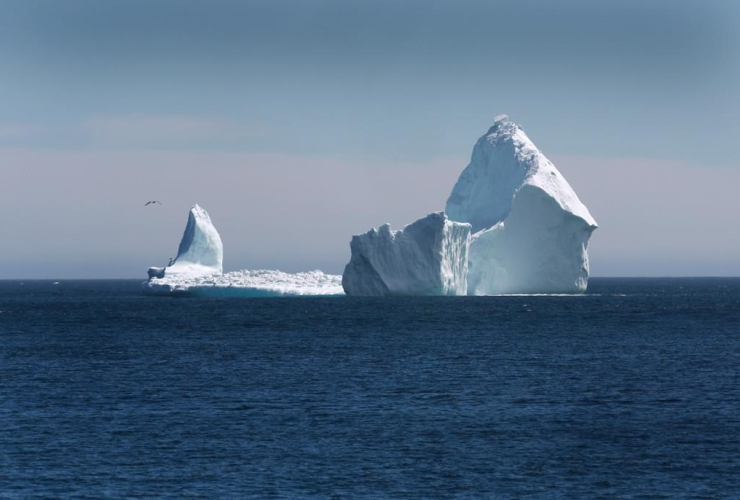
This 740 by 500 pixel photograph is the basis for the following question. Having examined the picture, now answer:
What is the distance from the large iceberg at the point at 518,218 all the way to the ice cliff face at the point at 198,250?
883 inches

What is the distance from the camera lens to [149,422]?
1000 inches

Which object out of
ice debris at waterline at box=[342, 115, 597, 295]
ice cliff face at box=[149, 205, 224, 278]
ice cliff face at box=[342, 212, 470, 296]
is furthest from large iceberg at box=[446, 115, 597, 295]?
ice cliff face at box=[149, 205, 224, 278]

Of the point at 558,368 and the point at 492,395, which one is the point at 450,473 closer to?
the point at 492,395

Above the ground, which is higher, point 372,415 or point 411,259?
point 411,259

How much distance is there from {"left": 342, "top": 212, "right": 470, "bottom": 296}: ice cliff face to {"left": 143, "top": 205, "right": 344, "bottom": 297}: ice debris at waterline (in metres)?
12.2

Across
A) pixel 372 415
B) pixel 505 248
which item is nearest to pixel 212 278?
pixel 505 248

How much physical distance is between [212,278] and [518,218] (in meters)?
28.1

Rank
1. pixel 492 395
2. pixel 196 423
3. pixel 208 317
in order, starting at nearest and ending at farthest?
pixel 196 423 → pixel 492 395 → pixel 208 317

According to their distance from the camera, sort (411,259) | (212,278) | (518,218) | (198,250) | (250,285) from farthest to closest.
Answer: (198,250) < (212,278) < (250,285) < (518,218) < (411,259)

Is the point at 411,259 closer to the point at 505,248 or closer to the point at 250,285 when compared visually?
the point at 505,248

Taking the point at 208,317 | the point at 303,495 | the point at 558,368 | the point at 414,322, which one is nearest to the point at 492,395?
the point at 558,368

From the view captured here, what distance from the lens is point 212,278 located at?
3406 inches

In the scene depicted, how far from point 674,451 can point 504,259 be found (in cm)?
5407

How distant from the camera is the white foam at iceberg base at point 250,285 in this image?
281 ft
